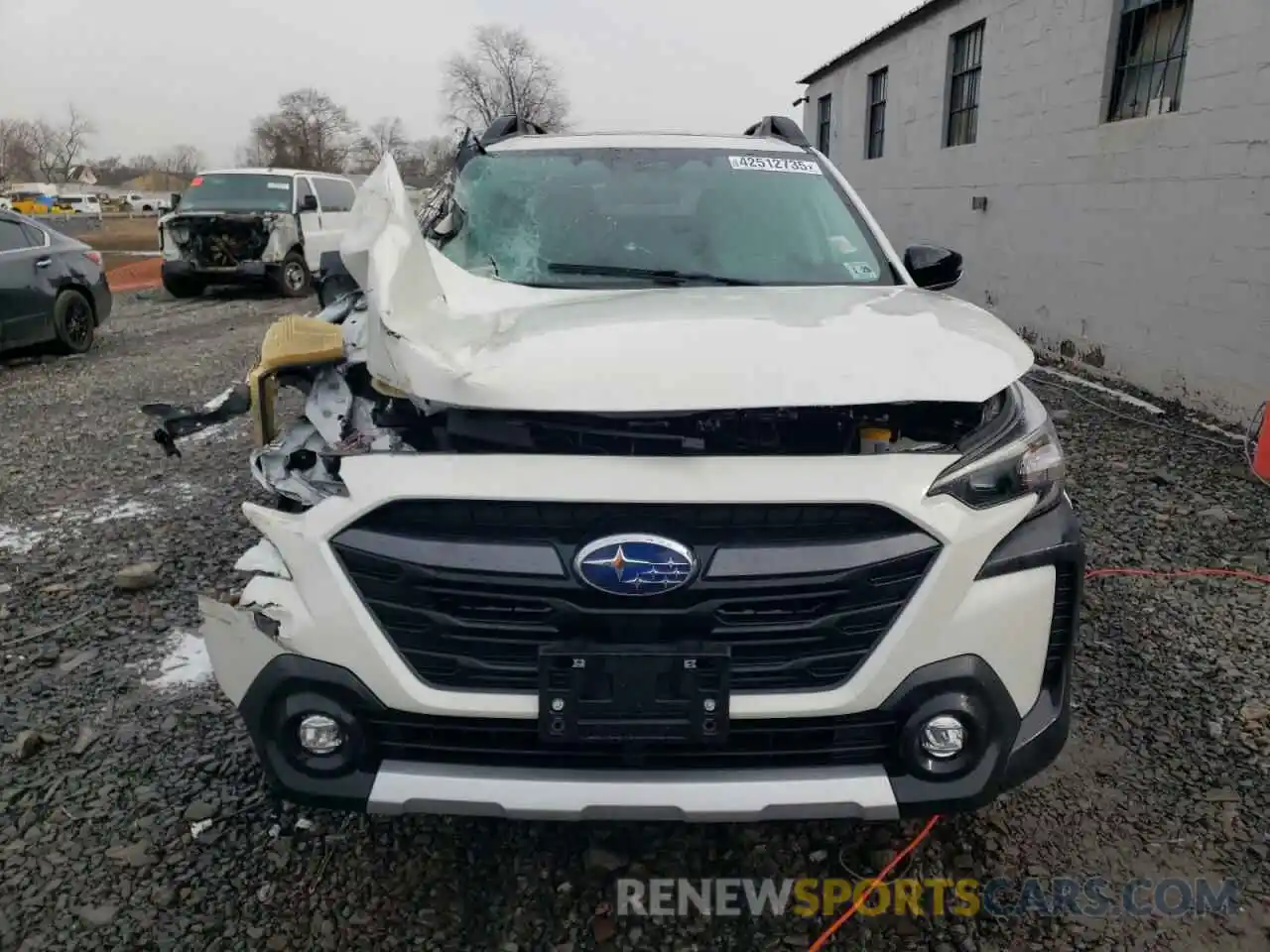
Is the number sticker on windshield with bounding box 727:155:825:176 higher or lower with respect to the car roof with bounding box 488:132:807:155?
lower

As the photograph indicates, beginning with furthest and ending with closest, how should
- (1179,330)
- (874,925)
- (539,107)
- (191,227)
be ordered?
(539,107) < (191,227) < (1179,330) < (874,925)

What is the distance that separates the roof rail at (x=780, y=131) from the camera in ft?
13.2

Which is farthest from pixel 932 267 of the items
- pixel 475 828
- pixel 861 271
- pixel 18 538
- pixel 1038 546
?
pixel 18 538

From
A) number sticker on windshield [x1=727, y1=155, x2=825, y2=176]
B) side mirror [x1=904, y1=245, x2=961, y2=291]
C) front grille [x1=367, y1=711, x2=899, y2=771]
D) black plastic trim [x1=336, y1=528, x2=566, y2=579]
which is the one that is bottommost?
front grille [x1=367, y1=711, x2=899, y2=771]

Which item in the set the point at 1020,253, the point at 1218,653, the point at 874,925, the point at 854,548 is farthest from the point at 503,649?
the point at 1020,253

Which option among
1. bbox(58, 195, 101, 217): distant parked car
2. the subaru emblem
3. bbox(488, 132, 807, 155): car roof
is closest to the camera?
the subaru emblem

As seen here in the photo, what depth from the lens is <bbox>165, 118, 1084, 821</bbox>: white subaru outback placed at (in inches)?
72.7

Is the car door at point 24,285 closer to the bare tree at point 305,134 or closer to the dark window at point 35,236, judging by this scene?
the dark window at point 35,236

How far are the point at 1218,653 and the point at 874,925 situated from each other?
6.54 feet

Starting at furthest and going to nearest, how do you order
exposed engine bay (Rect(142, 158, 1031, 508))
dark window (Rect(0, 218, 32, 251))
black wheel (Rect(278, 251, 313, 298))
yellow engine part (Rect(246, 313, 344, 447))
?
1. black wheel (Rect(278, 251, 313, 298))
2. dark window (Rect(0, 218, 32, 251))
3. yellow engine part (Rect(246, 313, 344, 447))
4. exposed engine bay (Rect(142, 158, 1031, 508))

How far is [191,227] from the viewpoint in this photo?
13.8 metres

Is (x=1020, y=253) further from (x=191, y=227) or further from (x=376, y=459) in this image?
(x=191, y=227)

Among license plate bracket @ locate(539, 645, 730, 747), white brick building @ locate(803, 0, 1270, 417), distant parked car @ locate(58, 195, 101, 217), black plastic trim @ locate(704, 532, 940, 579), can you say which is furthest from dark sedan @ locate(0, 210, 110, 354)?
distant parked car @ locate(58, 195, 101, 217)

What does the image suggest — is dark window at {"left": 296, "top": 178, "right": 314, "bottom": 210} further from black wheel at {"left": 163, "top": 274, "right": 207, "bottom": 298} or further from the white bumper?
the white bumper
